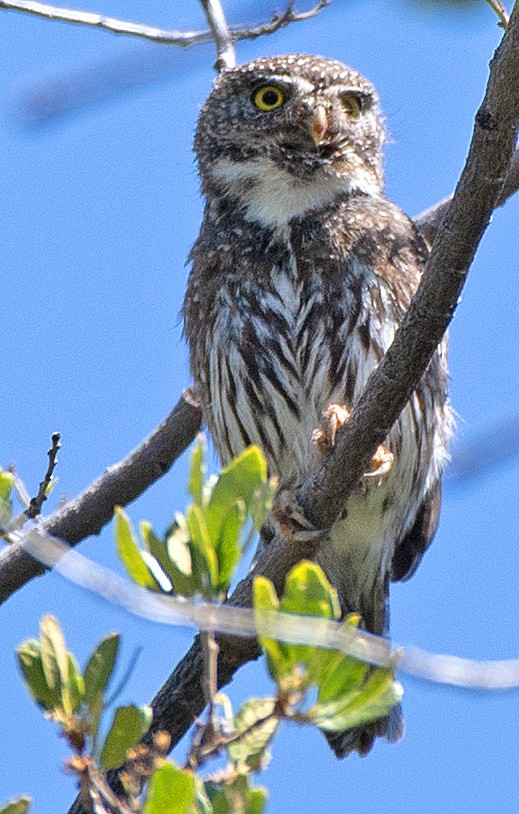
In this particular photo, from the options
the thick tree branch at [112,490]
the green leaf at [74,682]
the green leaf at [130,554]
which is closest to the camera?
the green leaf at [130,554]

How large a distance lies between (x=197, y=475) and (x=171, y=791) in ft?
1.69

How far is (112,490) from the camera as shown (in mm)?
4844

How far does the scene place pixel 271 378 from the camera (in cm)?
446

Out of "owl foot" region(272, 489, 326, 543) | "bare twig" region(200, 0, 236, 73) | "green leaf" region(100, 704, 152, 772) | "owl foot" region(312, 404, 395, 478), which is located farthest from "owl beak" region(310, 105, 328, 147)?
"green leaf" region(100, 704, 152, 772)

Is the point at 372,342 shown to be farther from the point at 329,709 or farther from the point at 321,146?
the point at 329,709

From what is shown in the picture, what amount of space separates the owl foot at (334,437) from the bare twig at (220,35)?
184 centimetres

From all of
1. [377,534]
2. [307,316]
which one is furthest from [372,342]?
[377,534]

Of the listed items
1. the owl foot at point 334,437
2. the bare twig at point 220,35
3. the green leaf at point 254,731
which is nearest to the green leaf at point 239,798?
the green leaf at point 254,731

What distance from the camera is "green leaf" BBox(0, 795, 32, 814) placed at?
2138mm

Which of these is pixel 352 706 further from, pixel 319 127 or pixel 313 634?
pixel 319 127

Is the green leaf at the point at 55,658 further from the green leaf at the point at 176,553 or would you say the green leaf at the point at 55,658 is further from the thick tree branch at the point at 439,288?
the thick tree branch at the point at 439,288

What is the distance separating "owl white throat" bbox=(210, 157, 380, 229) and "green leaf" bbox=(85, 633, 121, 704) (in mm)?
2522

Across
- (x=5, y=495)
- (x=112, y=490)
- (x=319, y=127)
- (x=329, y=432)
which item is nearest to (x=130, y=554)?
(x=5, y=495)

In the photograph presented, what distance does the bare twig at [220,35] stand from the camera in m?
5.33
